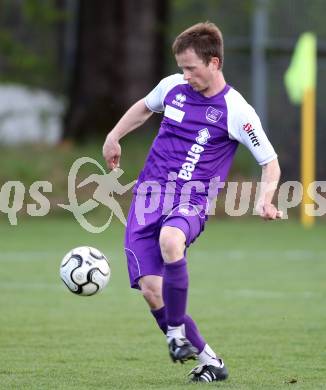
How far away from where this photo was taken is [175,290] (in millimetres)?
5820

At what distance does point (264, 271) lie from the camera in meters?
11.9

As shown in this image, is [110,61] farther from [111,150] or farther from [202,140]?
[202,140]

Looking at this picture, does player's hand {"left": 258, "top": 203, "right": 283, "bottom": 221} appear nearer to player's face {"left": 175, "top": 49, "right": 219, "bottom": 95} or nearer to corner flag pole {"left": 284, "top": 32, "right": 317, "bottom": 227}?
player's face {"left": 175, "top": 49, "right": 219, "bottom": 95}

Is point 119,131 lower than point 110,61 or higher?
lower

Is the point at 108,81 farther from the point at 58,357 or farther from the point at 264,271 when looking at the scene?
the point at 58,357

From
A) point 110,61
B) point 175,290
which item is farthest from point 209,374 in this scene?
point 110,61

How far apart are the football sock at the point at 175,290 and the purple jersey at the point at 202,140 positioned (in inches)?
18.4

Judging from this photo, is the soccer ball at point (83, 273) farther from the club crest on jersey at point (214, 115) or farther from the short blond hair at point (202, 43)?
the short blond hair at point (202, 43)

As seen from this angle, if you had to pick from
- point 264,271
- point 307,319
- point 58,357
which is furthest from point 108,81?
point 58,357

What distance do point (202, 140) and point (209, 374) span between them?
131 centimetres

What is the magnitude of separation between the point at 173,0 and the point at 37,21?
2881mm

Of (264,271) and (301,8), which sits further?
(301,8)

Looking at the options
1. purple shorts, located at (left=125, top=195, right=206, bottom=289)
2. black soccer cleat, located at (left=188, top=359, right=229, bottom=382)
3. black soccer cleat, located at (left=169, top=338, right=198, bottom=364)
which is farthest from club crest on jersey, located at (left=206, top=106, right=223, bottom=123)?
black soccer cleat, located at (left=188, top=359, right=229, bottom=382)

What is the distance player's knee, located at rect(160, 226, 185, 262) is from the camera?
5.79 meters
